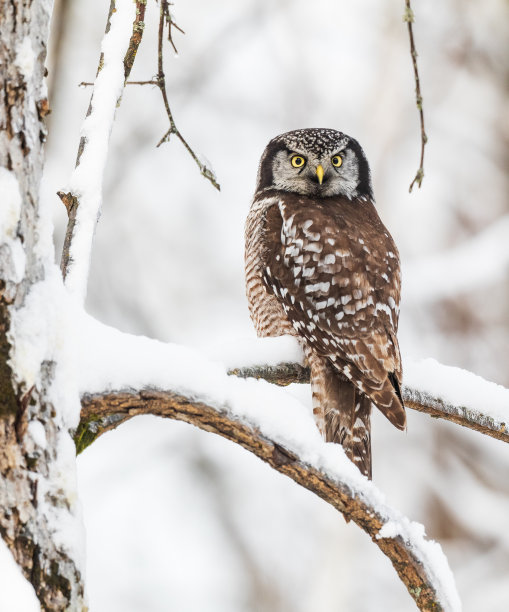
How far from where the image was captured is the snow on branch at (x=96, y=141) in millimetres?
2123

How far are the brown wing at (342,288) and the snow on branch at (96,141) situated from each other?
1567 millimetres

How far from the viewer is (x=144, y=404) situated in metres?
1.81

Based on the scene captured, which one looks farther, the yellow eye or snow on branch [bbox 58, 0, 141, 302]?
the yellow eye

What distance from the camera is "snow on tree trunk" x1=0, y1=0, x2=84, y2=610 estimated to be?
1.54 metres

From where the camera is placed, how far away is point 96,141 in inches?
89.6

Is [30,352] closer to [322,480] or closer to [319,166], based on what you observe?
[322,480]

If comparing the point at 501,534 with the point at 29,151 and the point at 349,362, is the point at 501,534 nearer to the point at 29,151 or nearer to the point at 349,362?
the point at 349,362

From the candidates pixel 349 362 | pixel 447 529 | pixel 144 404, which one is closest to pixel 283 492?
pixel 447 529

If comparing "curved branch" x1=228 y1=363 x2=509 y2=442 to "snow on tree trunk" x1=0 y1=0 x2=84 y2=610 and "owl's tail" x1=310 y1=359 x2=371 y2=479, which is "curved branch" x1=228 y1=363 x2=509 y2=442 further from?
"snow on tree trunk" x1=0 y1=0 x2=84 y2=610

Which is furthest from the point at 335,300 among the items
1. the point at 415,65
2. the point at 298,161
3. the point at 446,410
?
the point at 415,65

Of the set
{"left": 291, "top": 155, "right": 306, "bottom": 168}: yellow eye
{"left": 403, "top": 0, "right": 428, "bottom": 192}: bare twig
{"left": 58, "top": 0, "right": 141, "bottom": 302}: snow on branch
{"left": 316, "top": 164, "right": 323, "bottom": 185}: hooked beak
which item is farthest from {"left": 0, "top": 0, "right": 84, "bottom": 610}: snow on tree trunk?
{"left": 291, "top": 155, "right": 306, "bottom": 168}: yellow eye

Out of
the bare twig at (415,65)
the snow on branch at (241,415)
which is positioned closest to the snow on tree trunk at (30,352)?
the snow on branch at (241,415)

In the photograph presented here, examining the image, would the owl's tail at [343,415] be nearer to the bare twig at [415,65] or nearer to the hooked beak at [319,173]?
the hooked beak at [319,173]

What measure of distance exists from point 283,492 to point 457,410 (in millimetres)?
9147
